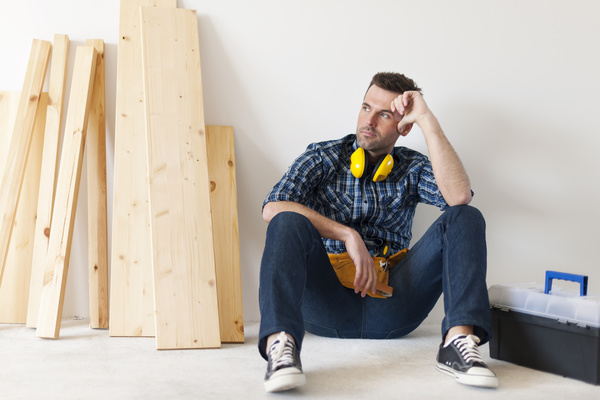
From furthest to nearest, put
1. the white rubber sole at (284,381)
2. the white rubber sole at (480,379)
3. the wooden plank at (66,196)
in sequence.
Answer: the wooden plank at (66,196) < the white rubber sole at (480,379) < the white rubber sole at (284,381)

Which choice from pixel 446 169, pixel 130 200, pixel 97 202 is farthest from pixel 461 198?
pixel 97 202

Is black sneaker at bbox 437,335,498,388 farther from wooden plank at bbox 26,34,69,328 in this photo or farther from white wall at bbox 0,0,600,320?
wooden plank at bbox 26,34,69,328

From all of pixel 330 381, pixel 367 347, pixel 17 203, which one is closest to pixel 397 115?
pixel 367 347

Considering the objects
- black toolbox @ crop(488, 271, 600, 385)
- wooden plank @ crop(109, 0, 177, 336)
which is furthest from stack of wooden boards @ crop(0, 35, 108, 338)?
black toolbox @ crop(488, 271, 600, 385)

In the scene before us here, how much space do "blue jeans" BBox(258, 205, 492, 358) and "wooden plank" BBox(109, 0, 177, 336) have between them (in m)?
0.73

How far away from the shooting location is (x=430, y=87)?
9.21 feet

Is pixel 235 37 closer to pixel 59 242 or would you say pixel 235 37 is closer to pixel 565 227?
pixel 59 242

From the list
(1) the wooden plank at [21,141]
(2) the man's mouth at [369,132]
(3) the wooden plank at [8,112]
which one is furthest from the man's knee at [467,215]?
(3) the wooden plank at [8,112]

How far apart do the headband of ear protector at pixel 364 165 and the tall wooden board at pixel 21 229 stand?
1.44 m

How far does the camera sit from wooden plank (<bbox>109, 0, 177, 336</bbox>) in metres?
2.40

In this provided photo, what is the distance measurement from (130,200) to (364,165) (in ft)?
3.39

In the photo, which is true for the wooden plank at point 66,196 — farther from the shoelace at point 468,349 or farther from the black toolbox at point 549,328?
the black toolbox at point 549,328

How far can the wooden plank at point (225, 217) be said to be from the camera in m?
2.51

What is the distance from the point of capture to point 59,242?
2365mm
